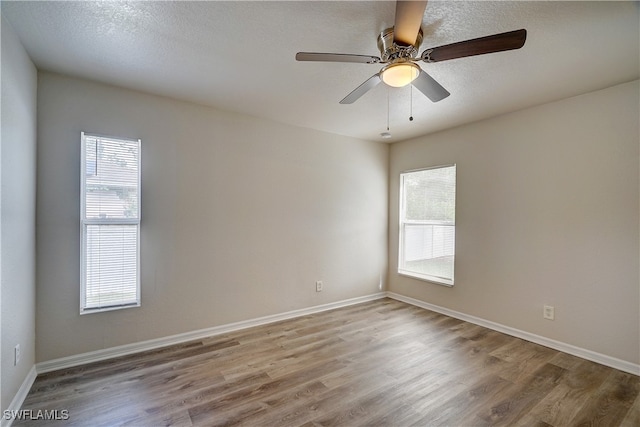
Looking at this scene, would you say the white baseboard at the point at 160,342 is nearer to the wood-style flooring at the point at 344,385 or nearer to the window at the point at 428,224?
the wood-style flooring at the point at 344,385

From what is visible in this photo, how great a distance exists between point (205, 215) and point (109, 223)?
2.80ft

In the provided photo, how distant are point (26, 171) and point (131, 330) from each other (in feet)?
5.28

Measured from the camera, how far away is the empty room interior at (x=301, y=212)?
1.87 meters

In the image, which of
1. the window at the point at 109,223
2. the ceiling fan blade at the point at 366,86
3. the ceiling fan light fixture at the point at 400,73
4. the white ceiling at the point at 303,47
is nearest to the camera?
the white ceiling at the point at 303,47

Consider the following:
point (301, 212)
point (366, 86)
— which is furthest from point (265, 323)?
point (366, 86)

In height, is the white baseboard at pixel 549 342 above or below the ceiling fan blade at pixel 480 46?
below

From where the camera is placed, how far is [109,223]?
8.77 ft

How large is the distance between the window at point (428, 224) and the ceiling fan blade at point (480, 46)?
2.40 m

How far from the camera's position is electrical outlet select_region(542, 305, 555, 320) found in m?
2.96

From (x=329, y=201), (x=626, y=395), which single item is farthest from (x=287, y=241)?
(x=626, y=395)

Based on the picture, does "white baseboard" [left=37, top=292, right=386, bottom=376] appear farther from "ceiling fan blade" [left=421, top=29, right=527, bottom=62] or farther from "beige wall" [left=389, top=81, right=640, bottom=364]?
"ceiling fan blade" [left=421, top=29, right=527, bottom=62]

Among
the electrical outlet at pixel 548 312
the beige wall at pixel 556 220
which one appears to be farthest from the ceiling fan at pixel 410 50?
the electrical outlet at pixel 548 312

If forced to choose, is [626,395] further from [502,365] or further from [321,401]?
[321,401]

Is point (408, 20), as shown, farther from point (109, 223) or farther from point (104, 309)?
point (104, 309)
